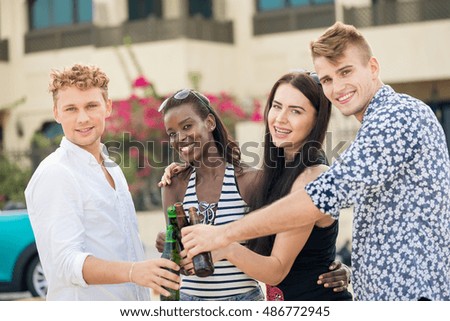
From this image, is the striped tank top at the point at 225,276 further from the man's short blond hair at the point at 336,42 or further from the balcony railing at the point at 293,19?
the balcony railing at the point at 293,19

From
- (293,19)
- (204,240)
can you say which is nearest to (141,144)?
(293,19)

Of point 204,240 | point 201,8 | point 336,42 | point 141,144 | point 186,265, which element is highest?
point 201,8

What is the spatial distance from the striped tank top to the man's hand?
54 centimetres

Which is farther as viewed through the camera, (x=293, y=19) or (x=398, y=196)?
(x=293, y=19)

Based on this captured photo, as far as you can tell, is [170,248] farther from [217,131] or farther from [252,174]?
[217,131]

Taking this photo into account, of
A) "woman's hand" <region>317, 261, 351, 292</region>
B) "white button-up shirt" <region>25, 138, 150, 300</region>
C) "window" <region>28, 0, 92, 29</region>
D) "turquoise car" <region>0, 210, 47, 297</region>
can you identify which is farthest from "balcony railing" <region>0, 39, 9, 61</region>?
"woman's hand" <region>317, 261, 351, 292</region>

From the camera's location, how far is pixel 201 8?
21469 mm

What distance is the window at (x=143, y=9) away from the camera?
2152cm

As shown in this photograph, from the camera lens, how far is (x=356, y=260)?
360 cm

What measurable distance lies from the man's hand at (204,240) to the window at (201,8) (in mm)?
17934

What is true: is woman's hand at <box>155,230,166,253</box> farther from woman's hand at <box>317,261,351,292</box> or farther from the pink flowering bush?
the pink flowering bush

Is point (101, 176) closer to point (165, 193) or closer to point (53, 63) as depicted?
point (165, 193)

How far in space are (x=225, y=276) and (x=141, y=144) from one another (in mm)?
13164

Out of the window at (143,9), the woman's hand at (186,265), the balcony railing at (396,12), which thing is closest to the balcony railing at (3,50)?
the window at (143,9)
